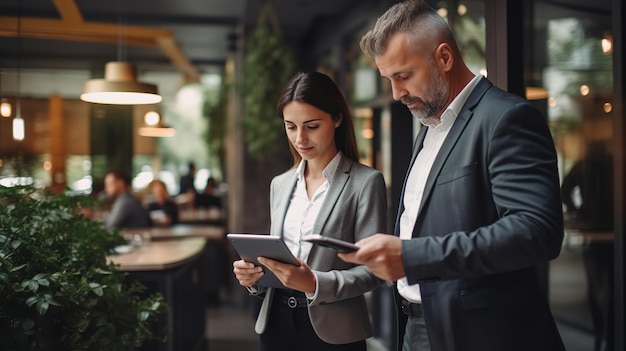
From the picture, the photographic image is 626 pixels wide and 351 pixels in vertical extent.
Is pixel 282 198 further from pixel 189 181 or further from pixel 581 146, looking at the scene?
pixel 189 181

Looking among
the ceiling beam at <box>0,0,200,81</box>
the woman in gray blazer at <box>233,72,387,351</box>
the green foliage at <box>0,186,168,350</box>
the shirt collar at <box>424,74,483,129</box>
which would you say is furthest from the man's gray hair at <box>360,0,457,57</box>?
the ceiling beam at <box>0,0,200,81</box>

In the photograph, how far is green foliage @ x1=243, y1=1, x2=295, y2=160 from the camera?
6641mm

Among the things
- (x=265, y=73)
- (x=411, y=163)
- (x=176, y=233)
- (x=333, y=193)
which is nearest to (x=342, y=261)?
(x=333, y=193)

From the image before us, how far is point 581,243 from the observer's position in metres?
3.38

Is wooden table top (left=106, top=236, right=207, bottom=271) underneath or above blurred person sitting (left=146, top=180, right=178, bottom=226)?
underneath

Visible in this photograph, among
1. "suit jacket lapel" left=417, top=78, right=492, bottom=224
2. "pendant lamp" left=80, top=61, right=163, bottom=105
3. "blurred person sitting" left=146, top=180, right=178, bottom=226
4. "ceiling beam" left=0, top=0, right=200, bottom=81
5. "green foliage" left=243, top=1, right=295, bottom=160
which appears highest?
"ceiling beam" left=0, top=0, right=200, bottom=81

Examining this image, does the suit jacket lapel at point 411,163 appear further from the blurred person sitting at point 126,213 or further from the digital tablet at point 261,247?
the blurred person sitting at point 126,213

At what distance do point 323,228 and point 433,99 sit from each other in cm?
62

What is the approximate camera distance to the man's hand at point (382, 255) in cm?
148

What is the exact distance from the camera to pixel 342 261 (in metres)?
2.18

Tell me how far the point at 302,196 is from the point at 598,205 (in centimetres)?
162

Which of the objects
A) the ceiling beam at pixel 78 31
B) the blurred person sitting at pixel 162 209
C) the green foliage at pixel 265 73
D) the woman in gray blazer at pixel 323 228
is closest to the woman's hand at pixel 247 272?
the woman in gray blazer at pixel 323 228

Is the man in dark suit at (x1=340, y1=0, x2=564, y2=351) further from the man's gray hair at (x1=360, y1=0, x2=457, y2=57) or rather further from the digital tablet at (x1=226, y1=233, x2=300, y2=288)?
the digital tablet at (x1=226, y1=233, x2=300, y2=288)

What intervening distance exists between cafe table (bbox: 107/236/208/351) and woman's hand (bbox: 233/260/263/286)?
1564 millimetres
